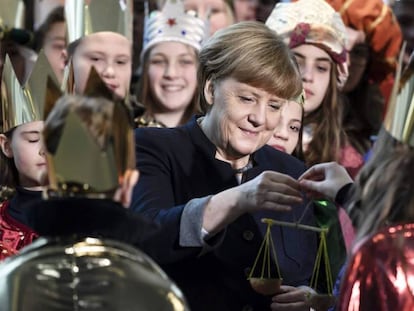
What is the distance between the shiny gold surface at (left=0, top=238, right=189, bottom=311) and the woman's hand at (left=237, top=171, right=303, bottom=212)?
27.3 inches

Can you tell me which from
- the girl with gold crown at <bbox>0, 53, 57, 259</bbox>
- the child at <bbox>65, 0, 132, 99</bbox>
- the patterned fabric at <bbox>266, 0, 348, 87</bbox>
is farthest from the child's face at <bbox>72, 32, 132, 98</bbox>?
the girl with gold crown at <bbox>0, 53, 57, 259</bbox>

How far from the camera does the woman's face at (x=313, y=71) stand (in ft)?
14.6

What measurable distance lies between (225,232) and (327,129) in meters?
1.36

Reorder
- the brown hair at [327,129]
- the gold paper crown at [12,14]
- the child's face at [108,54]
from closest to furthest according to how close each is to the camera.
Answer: the brown hair at [327,129], the child's face at [108,54], the gold paper crown at [12,14]

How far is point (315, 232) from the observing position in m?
3.42

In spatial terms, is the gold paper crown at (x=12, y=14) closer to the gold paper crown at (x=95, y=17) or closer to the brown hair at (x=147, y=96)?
the brown hair at (x=147, y=96)

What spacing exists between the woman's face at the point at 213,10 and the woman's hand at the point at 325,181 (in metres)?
2.44

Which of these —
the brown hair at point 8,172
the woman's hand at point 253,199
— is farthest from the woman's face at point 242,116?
the brown hair at point 8,172

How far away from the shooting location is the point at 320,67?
4.52m

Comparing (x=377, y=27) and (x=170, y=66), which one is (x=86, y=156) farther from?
(x=377, y=27)

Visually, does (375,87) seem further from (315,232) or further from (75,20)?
(315,232)

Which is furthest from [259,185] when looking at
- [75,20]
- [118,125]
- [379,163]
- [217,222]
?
[75,20]

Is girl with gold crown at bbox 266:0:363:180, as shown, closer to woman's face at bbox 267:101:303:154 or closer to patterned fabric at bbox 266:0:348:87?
patterned fabric at bbox 266:0:348:87

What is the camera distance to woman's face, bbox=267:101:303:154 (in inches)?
154
